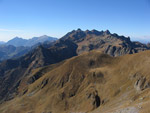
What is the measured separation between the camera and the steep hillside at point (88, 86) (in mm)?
108688

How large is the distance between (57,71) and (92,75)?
45.7m

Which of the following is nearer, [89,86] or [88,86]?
[89,86]

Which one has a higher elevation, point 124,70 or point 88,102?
point 124,70

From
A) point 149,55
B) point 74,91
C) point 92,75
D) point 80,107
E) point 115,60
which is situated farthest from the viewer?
point 115,60

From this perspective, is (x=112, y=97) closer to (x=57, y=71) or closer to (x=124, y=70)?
(x=124, y=70)

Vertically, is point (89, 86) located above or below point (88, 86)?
above

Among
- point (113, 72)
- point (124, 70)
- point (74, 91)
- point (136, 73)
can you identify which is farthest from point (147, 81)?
point (74, 91)

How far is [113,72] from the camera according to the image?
458ft

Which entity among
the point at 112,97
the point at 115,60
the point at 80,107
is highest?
the point at 115,60

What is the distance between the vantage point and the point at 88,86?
136875 millimetres

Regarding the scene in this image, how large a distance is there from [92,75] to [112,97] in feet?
132

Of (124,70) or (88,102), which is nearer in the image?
(88,102)

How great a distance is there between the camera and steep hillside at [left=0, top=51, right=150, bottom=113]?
108688 mm

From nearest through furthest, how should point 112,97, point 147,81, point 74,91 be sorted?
point 147,81
point 112,97
point 74,91
